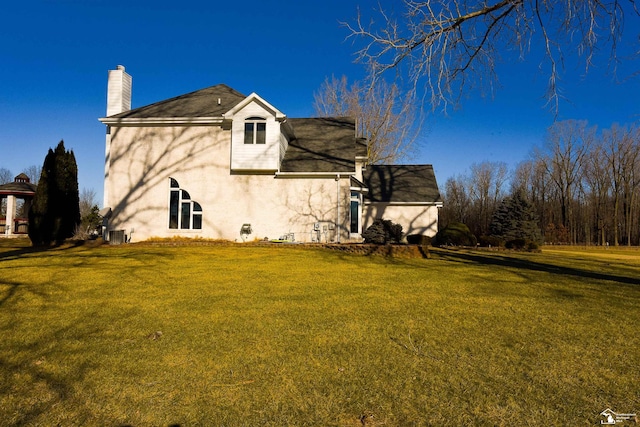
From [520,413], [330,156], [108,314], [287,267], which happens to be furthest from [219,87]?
[520,413]

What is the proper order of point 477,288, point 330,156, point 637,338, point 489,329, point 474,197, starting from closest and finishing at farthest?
point 637,338, point 489,329, point 477,288, point 330,156, point 474,197

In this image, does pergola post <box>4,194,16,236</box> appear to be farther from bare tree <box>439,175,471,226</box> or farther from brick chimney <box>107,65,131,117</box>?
bare tree <box>439,175,471,226</box>

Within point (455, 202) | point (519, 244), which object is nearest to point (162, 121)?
point (519, 244)

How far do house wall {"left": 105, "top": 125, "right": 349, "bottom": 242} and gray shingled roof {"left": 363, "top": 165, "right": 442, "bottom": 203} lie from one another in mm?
8015

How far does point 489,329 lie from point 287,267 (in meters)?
6.49

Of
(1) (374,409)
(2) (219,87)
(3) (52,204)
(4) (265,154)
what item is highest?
(2) (219,87)

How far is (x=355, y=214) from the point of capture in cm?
2033

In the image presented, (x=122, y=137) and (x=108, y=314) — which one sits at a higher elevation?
(x=122, y=137)

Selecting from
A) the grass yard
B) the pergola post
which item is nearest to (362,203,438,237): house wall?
the grass yard

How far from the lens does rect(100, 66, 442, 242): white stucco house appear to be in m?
18.4

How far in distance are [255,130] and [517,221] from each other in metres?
24.2

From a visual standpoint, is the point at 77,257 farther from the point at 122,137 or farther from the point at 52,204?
the point at 122,137

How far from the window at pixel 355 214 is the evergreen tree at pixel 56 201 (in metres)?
13.6

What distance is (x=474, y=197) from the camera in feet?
172
